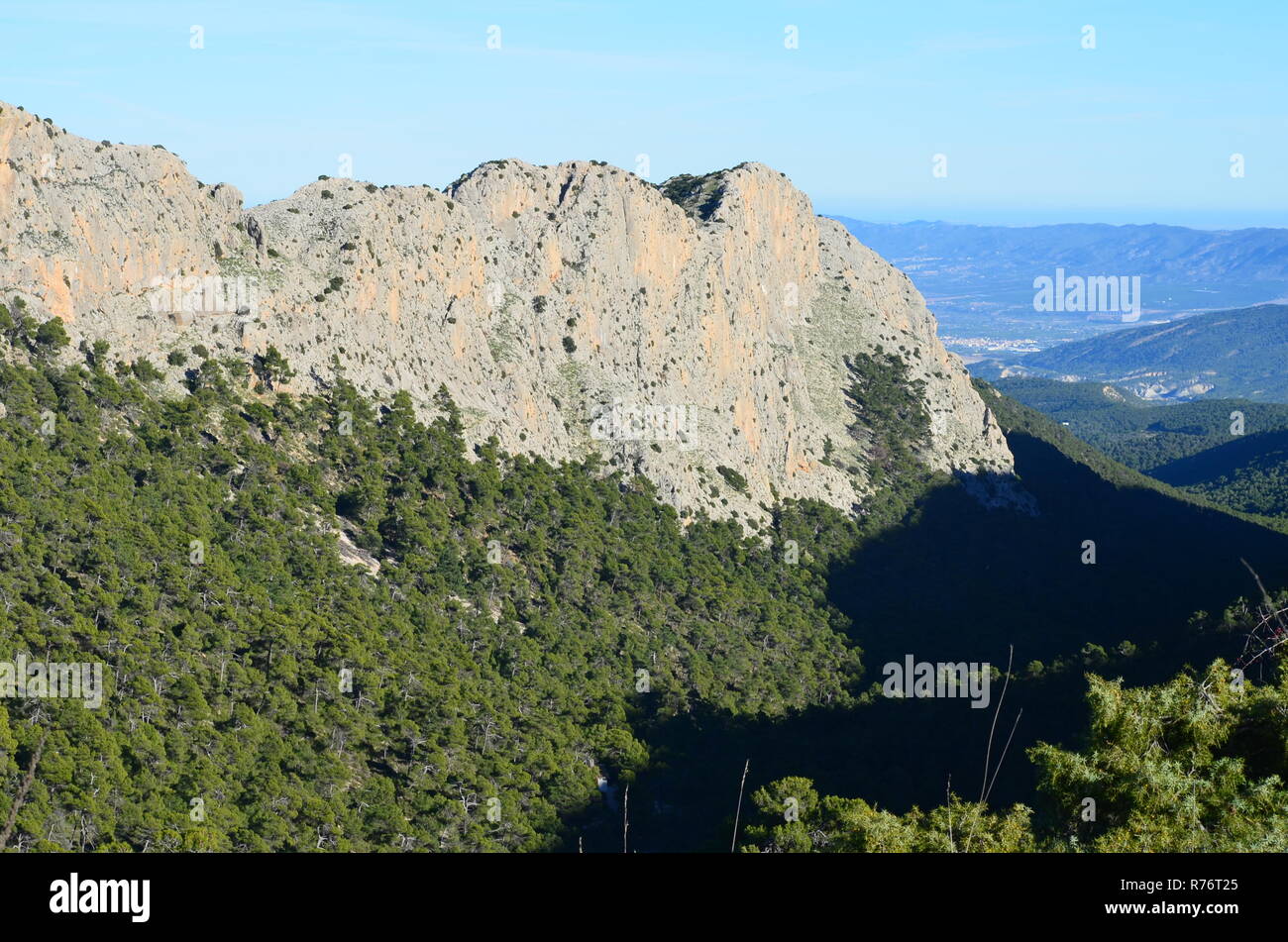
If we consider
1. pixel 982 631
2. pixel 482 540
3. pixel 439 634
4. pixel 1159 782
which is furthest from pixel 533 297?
pixel 1159 782

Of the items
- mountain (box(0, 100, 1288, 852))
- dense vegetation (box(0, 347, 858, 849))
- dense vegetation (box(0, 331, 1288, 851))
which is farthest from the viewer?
mountain (box(0, 100, 1288, 852))

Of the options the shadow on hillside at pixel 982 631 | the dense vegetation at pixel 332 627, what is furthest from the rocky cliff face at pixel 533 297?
the shadow on hillside at pixel 982 631

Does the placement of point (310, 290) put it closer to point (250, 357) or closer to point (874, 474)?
point (250, 357)

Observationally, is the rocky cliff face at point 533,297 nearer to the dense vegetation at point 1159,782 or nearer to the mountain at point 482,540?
the mountain at point 482,540

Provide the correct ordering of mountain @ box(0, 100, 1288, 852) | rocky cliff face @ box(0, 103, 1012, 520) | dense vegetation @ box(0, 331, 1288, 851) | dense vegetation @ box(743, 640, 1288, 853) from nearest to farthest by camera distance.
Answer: dense vegetation @ box(743, 640, 1288, 853)
dense vegetation @ box(0, 331, 1288, 851)
mountain @ box(0, 100, 1288, 852)
rocky cliff face @ box(0, 103, 1012, 520)

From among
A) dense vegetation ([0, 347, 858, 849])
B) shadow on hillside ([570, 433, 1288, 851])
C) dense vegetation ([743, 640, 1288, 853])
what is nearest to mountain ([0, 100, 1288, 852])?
dense vegetation ([0, 347, 858, 849])

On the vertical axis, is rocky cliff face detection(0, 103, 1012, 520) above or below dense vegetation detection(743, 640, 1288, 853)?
above

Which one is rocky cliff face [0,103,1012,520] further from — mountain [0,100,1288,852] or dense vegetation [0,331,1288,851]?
dense vegetation [0,331,1288,851]

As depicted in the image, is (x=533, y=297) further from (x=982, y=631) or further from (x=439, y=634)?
(x=982, y=631)
